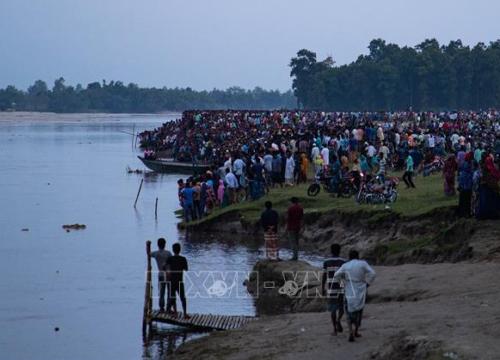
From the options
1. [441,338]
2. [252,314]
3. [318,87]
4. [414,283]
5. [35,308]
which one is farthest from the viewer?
[318,87]

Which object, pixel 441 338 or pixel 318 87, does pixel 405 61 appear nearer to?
pixel 318 87

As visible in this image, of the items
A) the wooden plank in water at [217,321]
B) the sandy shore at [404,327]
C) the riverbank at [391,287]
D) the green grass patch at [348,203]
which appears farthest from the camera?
the green grass patch at [348,203]

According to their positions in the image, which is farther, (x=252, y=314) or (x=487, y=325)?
(x=252, y=314)

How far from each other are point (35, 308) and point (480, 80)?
10565cm

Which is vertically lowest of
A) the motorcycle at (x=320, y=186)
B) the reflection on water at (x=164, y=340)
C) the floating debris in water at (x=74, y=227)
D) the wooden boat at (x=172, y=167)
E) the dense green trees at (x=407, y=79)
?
the floating debris in water at (x=74, y=227)

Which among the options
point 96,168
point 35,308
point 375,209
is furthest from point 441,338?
point 96,168

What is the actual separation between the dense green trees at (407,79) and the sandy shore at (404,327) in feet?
343

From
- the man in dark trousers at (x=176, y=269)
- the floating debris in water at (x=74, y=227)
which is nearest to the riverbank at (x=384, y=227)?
the floating debris in water at (x=74, y=227)

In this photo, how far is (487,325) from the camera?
1473 cm

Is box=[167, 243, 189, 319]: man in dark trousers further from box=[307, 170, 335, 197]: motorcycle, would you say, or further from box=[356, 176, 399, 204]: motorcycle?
box=[307, 170, 335, 197]: motorcycle

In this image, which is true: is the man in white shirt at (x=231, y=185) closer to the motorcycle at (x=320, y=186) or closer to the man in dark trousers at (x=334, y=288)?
the motorcycle at (x=320, y=186)

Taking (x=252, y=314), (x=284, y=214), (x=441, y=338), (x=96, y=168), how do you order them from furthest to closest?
(x=96, y=168) < (x=284, y=214) < (x=252, y=314) < (x=441, y=338)

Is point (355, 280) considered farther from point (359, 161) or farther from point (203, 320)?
point (359, 161)

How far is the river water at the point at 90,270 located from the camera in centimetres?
1969
